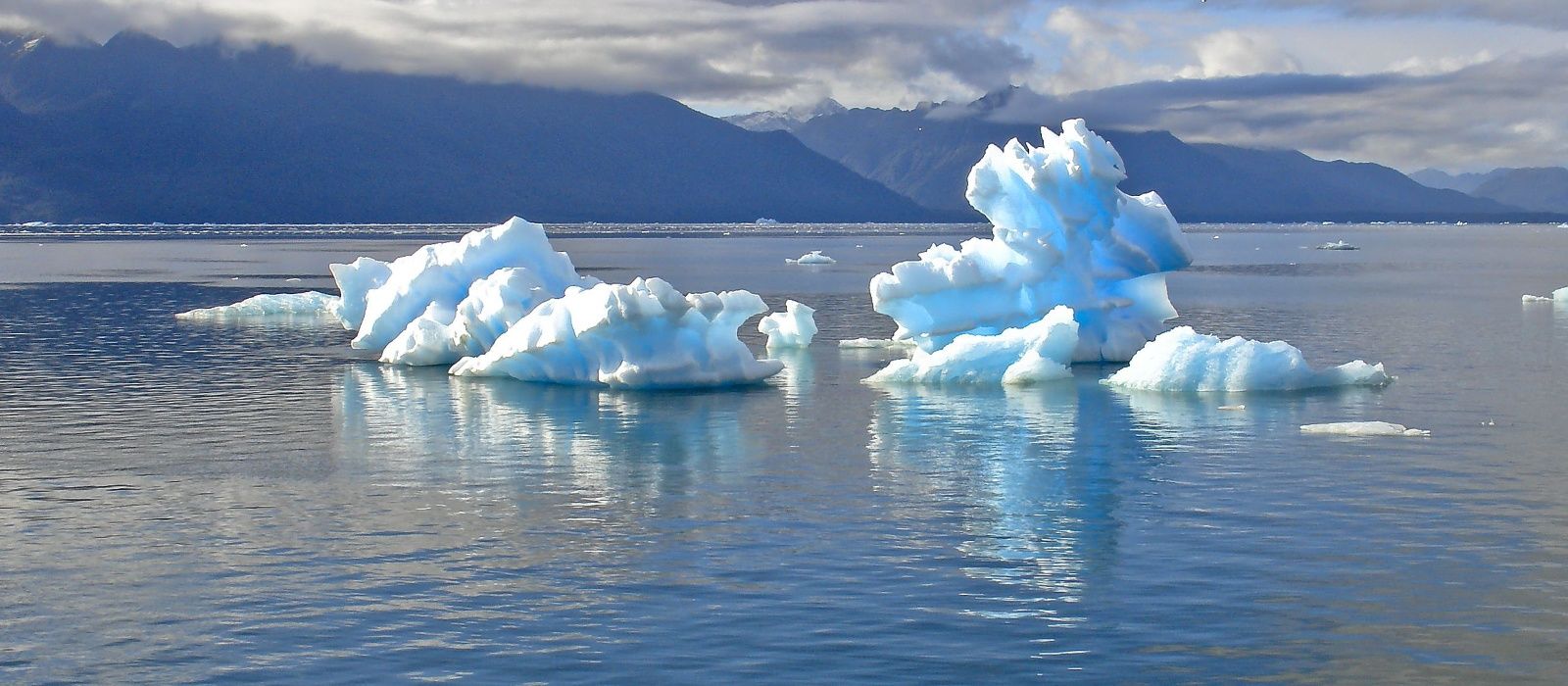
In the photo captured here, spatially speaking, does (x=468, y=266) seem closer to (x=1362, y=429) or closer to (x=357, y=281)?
(x=357, y=281)

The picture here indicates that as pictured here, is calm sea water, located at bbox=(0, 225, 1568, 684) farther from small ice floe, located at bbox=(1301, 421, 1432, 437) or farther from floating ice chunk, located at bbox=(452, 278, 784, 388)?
floating ice chunk, located at bbox=(452, 278, 784, 388)

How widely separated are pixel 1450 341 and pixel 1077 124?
13591 mm

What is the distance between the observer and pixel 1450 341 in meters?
45.9

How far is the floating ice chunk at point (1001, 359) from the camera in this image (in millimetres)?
34406

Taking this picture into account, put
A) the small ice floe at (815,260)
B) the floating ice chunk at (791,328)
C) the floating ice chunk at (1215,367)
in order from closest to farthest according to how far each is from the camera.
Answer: the floating ice chunk at (1215,367), the floating ice chunk at (791,328), the small ice floe at (815,260)

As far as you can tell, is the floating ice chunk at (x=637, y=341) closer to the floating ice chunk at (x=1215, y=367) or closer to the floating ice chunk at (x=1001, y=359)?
the floating ice chunk at (x=1001, y=359)

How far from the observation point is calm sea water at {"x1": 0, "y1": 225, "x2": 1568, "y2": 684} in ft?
47.9

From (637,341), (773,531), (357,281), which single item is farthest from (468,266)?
(773,531)

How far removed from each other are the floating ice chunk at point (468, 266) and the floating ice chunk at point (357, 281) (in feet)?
11.1

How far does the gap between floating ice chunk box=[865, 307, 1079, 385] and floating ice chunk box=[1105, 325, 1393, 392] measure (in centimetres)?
219

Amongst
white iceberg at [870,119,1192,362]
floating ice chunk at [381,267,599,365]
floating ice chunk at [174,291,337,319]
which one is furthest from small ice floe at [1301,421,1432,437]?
floating ice chunk at [174,291,337,319]

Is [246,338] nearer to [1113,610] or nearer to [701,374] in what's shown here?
[701,374]

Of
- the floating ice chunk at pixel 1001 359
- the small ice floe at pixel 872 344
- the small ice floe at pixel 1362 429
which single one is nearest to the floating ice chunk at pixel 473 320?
the floating ice chunk at pixel 1001 359

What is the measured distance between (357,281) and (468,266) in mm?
5601
